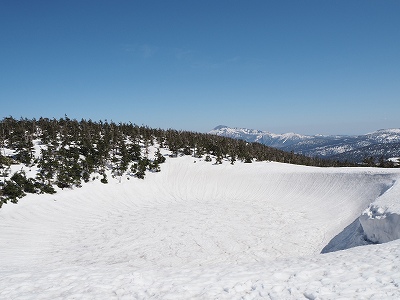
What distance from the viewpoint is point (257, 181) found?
5316 cm

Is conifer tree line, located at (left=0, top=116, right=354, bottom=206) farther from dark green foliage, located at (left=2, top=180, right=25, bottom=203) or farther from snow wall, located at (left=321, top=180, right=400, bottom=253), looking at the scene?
snow wall, located at (left=321, top=180, right=400, bottom=253)

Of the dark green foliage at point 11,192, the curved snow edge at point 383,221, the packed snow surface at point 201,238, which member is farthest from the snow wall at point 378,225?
the dark green foliage at point 11,192

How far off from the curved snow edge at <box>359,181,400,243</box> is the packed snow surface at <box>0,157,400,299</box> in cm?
586

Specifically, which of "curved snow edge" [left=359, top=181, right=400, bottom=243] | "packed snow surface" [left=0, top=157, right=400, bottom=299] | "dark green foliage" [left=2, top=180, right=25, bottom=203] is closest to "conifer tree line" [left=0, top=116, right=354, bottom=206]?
"dark green foliage" [left=2, top=180, right=25, bottom=203]

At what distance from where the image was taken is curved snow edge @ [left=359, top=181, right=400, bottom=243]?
57.8ft

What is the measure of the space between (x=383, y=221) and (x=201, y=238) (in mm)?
17060

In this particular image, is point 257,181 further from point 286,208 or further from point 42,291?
point 42,291

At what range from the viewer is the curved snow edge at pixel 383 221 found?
57.8 ft

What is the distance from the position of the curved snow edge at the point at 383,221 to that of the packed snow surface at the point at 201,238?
5.86 m

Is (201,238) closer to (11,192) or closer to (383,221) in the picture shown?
(383,221)

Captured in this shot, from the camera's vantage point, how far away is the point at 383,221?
18.6m

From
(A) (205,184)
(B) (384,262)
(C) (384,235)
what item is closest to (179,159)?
(A) (205,184)

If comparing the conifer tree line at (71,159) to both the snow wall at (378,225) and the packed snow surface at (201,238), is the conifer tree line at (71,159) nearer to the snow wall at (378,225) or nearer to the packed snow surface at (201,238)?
the packed snow surface at (201,238)

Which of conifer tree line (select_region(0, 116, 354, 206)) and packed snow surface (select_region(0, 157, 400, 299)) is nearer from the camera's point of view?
packed snow surface (select_region(0, 157, 400, 299))
